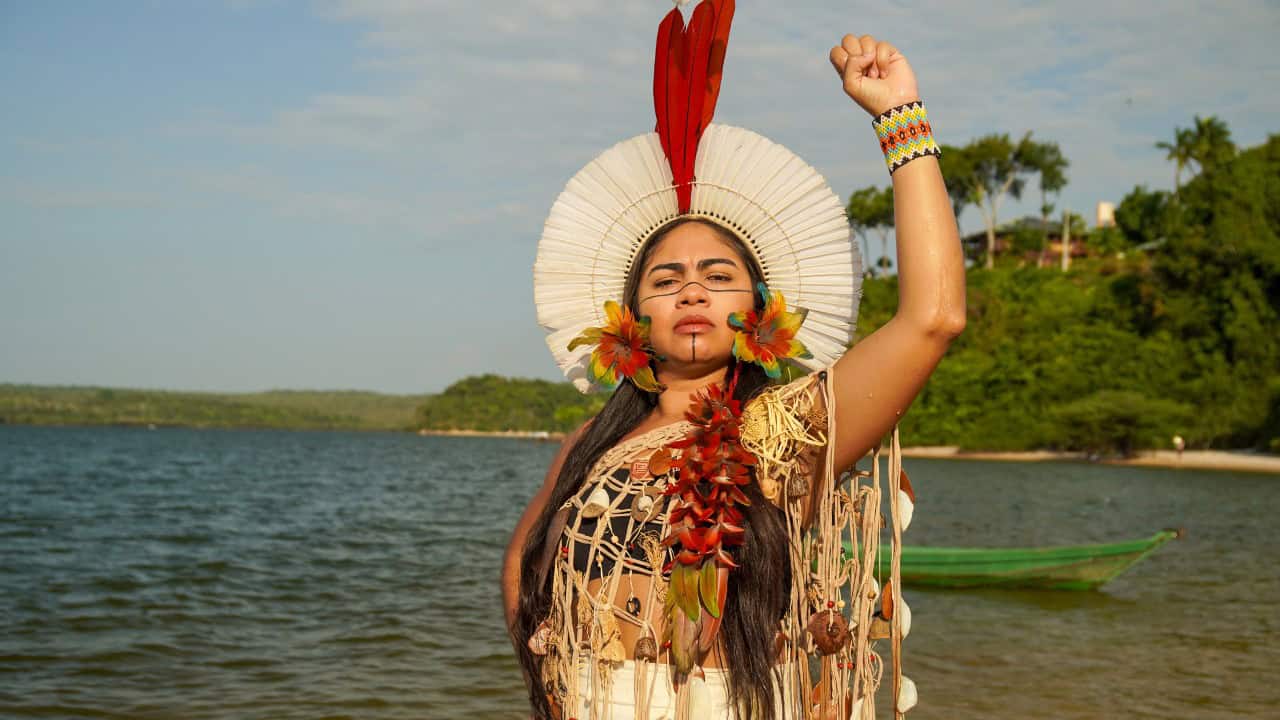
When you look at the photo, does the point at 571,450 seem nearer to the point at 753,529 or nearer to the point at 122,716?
the point at 753,529

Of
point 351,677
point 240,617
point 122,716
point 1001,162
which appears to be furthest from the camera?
point 1001,162

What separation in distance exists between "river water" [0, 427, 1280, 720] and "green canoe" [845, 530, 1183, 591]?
20 centimetres

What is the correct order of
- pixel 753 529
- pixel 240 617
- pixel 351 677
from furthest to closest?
pixel 240 617 → pixel 351 677 → pixel 753 529

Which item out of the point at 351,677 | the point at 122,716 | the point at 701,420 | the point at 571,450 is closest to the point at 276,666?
the point at 351,677

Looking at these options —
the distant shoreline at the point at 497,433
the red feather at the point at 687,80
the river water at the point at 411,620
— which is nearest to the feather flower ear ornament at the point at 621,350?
the red feather at the point at 687,80

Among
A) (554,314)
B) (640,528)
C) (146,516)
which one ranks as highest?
(554,314)

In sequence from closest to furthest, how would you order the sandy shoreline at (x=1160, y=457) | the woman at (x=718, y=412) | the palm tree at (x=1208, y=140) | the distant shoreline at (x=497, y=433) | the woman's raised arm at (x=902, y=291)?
the woman's raised arm at (x=902, y=291)
the woman at (x=718, y=412)
the sandy shoreline at (x=1160, y=457)
the palm tree at (x=1208, y=140)
the distant shoreline at (x=497, y=433)

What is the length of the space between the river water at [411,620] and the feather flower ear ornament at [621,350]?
5165mm

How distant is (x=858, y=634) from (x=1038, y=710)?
574 centimetres

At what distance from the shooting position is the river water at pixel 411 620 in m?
7.36

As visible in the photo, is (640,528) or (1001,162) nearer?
(640,528)

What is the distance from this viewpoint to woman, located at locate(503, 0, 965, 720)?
1.90m

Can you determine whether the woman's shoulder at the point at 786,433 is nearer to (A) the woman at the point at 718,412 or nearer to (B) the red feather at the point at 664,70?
(A) the woman at the point at 718,412

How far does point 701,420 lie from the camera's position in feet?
6.61
